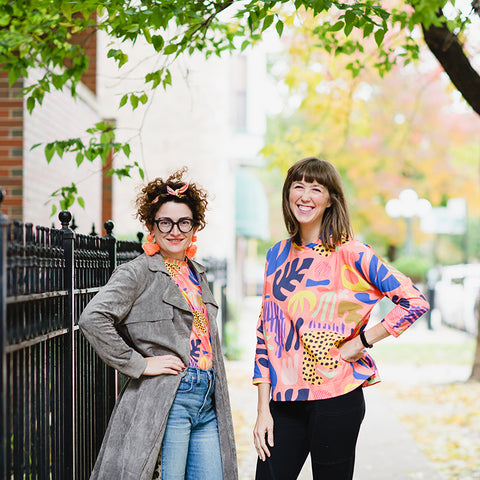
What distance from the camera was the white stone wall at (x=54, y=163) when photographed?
7.27m

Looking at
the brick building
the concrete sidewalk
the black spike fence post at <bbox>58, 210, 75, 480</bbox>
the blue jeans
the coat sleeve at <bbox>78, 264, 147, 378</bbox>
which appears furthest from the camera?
the brick building

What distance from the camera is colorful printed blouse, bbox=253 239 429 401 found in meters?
3.09

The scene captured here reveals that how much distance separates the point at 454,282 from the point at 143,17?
730 inches

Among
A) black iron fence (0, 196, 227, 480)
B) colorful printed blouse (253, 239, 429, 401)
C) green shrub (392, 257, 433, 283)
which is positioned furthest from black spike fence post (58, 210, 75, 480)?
green shrub (392, 257, 433, 283)

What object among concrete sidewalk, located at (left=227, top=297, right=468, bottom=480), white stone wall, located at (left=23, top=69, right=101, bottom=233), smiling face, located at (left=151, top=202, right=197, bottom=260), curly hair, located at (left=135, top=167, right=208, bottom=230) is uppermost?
white stone wall, located at (left=23, top=69, right=101, bottom=233)

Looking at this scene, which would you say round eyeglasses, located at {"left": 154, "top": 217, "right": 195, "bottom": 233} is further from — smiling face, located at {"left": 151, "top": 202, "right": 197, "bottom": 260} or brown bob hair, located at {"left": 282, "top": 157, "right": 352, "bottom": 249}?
brown bob hair, located at {"left": 282, "top": 157, "right": 352, "bottom": 249}

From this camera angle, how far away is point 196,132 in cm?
1557

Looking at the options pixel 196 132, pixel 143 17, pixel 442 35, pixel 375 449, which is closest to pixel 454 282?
pixel 196 132

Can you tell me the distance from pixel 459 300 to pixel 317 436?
54.9 feet

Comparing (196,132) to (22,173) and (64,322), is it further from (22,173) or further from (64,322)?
(64,322)

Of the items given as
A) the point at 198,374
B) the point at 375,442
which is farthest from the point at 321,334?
the point at 375,442

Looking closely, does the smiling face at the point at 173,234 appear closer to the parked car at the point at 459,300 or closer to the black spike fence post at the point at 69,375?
the black spike fence post at the point at 69,375

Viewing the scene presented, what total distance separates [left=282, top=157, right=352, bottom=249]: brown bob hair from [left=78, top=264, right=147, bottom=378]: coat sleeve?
0.83 metres

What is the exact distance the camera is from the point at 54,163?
817cm
